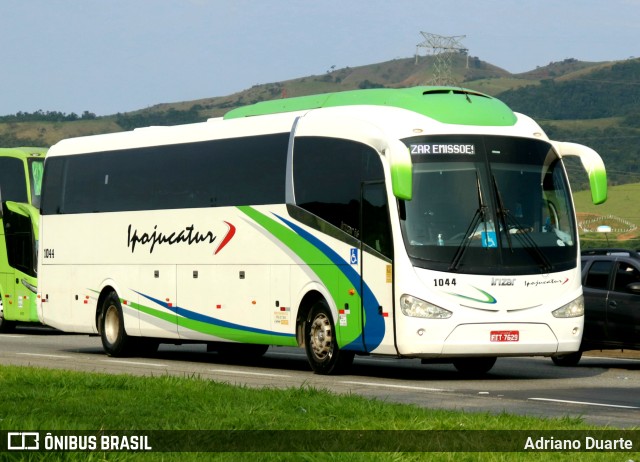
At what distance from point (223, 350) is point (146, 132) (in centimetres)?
403

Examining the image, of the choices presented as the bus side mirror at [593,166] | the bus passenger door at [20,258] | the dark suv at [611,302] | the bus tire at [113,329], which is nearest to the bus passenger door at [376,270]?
the bus side mirror at [593,166]

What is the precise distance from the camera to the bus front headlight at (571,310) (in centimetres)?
1930

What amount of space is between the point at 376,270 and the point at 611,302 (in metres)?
4.92

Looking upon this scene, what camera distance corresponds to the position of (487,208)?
1911 cm

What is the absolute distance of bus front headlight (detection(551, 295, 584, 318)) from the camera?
19297 mm

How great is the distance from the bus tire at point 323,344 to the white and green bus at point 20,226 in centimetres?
1431

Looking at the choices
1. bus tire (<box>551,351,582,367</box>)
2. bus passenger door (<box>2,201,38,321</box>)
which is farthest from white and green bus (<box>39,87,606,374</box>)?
bus passenger door (<box>2,201,38,321</box>)

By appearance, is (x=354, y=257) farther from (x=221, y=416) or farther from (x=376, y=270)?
(x=221, y=416)

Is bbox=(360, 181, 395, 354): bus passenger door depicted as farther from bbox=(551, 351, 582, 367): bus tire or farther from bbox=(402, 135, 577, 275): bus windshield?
bbox=(551, 351, 582, 367): bus tire

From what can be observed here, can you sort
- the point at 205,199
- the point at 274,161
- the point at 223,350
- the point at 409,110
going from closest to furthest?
the point at 409,110 → the point at 274,161 → the point at 205,199 → the point at 223,350

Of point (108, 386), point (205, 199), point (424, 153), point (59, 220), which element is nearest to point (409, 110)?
point (424, 153)

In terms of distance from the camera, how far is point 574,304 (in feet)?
63.9

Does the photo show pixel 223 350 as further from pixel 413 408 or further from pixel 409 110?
pixel 413 408

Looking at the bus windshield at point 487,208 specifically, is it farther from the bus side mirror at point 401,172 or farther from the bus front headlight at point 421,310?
the bus side mirror at point 401,172
